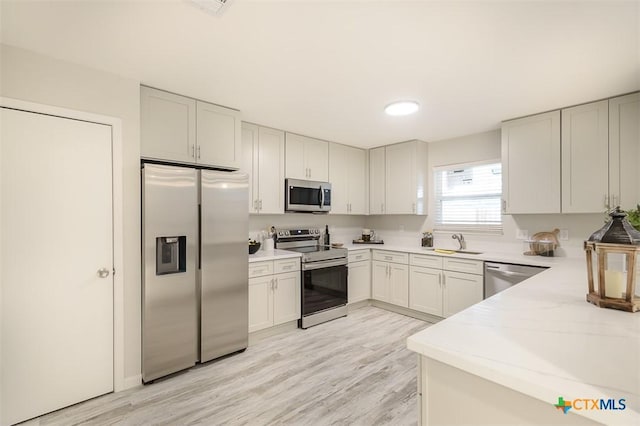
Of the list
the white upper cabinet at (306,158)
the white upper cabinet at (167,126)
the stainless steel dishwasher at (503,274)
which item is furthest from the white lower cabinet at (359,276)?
the white upper cabinet at (167,126)

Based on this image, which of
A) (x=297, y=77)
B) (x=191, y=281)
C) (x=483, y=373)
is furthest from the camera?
(x=191, y=281)

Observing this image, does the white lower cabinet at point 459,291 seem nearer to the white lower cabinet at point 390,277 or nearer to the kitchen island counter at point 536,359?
the white lower cabinet at point 390,277

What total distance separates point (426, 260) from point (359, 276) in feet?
3.25

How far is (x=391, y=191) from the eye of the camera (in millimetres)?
4594

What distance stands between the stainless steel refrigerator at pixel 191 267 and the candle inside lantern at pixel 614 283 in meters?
2.61

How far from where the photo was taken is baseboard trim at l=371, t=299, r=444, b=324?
3795 millimetres

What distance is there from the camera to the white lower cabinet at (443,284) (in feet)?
11.0

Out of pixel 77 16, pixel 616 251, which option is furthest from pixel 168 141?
pixel 616 251

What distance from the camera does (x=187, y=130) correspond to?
2.75 m

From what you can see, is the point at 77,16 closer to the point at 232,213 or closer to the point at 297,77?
the point at 297,77

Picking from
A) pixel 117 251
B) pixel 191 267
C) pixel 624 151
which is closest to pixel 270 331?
pixel 191 267

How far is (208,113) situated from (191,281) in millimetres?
1633

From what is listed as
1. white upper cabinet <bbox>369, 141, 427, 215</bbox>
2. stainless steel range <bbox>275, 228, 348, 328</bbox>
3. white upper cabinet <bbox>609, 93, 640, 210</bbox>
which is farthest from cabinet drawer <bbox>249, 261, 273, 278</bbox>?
white upper cabinet <bbox>609, 93, 640, 210</bbox>

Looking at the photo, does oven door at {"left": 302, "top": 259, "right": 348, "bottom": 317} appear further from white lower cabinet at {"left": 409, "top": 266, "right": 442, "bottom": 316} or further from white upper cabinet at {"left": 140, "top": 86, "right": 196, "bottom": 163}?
white upper cabinet at {"left": 140, "top": 86, "right": 196, "bottom": 163}
